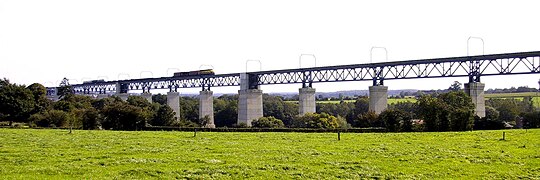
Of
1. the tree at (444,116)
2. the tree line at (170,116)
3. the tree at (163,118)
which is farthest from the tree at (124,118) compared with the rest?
the tree at (444,116)

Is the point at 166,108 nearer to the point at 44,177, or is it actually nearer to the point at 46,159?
the point at 46,159

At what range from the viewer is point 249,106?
122 meters

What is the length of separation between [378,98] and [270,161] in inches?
2914

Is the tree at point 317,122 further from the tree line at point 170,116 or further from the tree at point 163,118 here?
the tree at point 163,118

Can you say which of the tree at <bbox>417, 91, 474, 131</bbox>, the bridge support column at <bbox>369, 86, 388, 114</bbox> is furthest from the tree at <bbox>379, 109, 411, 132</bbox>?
the bridge support column at <bbox>369, 86, 388, 114</bbox>

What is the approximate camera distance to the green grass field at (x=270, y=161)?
82.2 feet

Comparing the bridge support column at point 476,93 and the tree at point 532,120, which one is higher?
the bridge support column at point 476,93

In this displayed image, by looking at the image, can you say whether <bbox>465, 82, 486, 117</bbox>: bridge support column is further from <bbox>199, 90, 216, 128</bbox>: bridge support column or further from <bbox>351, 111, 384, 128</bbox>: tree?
<bbox>199, 90, 216, 128</bbox>: bridge support column

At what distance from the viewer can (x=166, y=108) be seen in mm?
103375

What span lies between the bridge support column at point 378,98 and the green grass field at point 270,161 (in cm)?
5861

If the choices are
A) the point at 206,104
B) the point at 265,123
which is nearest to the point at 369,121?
the point at 265,123

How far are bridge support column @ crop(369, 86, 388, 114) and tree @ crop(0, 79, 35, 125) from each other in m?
63.7

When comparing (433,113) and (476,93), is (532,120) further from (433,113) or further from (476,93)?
(433,113)

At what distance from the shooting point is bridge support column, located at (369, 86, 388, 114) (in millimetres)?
100438
